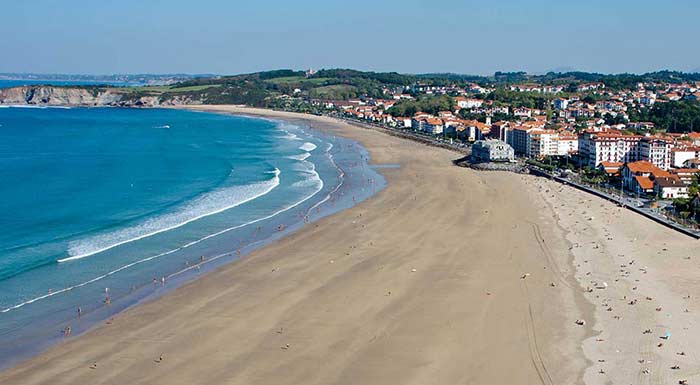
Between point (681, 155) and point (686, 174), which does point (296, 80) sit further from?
point (686, 174)

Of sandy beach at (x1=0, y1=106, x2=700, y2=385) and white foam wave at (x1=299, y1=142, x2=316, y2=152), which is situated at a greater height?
white foam wave at (x1=299, y1=142, x2=316, y2=152)

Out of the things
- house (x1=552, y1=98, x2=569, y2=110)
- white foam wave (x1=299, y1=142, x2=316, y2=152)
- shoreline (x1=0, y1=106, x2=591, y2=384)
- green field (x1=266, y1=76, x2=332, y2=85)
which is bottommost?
shoreline (x1=0, y1=106, x2=591, y2=384)

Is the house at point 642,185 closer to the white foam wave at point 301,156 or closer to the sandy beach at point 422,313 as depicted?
the sandy beach at point 422,313

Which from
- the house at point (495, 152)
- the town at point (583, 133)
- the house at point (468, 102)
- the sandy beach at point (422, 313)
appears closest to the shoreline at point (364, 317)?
the sandy beach at point (422, 313)

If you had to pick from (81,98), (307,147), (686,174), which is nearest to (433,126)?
(307,147)

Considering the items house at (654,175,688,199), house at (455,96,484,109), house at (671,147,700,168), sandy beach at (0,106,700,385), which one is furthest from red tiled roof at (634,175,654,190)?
house at (455,96,484,109)

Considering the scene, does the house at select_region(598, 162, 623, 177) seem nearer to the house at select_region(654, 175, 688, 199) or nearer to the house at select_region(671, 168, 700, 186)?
the house at select_region(671, 168, 700, 186)
